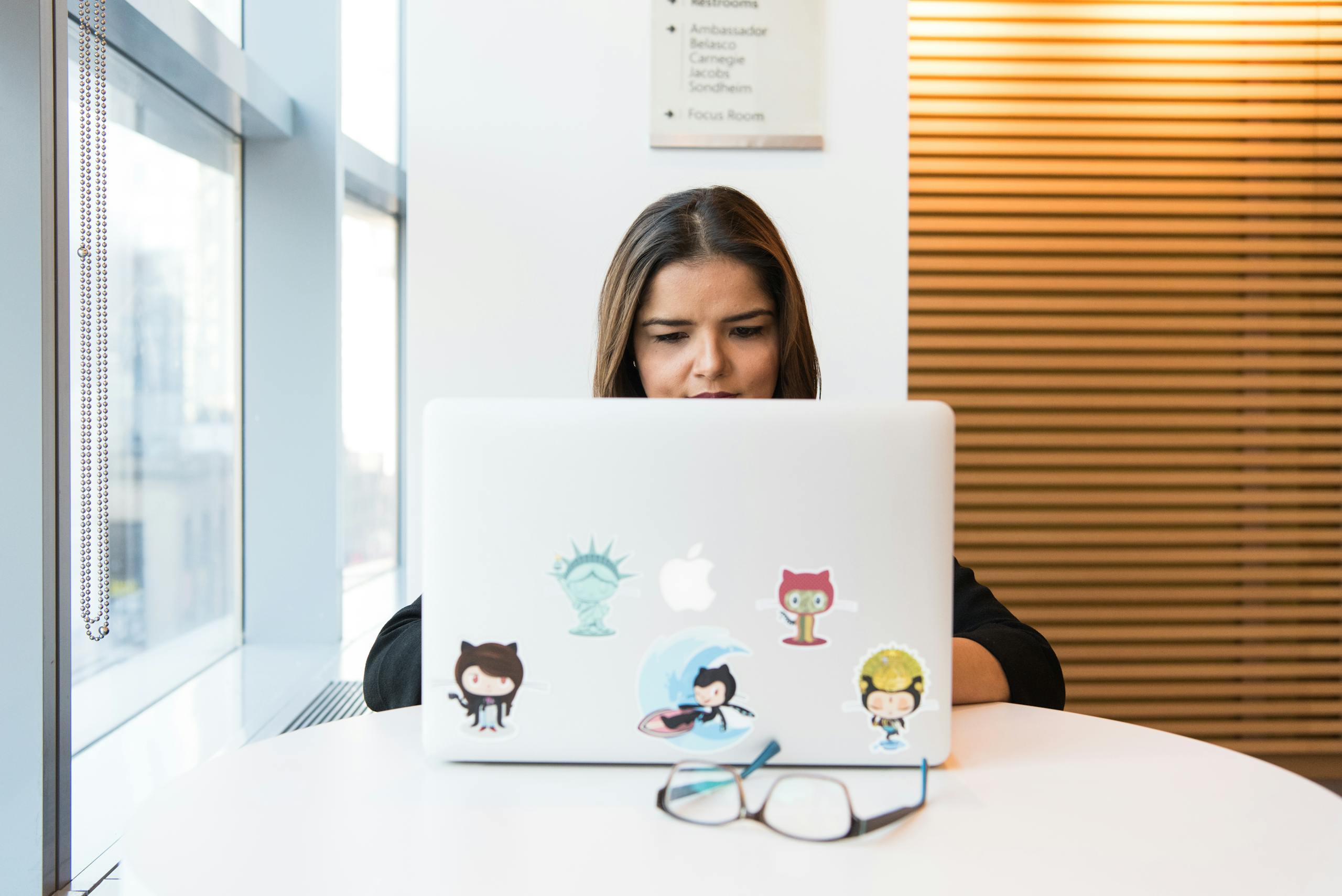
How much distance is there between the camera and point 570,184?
1.83 metres

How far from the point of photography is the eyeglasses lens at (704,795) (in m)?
0.58

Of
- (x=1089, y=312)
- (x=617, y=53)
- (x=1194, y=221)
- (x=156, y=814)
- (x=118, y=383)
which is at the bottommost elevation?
(x=156, y=814)

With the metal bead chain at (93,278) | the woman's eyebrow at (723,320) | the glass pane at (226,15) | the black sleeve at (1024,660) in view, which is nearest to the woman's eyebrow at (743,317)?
the woman's eyebrow at (723,320)

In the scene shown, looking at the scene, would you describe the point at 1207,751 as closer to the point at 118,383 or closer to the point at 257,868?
the point at 257,868

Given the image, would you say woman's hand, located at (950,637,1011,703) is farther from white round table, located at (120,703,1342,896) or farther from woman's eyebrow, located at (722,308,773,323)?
woman's eyebrow, located at (722,308,773,323)

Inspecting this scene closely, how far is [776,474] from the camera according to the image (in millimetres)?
627

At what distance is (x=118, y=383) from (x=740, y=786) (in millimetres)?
1753

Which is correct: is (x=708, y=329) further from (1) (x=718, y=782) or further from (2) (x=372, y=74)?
(2) (x=372, y=74)

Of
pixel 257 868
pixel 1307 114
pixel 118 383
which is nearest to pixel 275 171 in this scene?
pixel 118 383

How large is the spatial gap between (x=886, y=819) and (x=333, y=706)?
6.08 ft

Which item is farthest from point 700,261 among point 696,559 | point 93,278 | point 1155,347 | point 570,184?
point 1155,347

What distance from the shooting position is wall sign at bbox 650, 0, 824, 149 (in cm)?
182

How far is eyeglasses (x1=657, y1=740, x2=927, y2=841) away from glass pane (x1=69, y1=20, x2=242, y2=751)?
4.50 ft

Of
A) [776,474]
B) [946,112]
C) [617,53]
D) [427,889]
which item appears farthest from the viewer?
[946,112]
